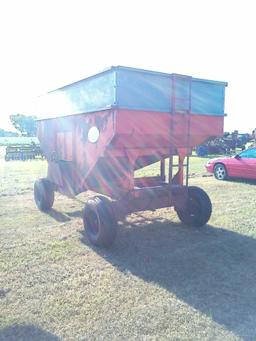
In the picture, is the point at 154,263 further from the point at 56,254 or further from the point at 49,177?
the point at 49,177

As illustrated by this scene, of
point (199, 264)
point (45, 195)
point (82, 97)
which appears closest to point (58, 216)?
point (45, 195)

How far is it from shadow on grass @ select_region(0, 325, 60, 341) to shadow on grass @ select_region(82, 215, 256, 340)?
4.58ft

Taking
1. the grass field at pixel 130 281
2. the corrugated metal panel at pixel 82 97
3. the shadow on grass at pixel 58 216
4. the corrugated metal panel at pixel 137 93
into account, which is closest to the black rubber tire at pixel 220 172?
the grass field at pixel 130 281

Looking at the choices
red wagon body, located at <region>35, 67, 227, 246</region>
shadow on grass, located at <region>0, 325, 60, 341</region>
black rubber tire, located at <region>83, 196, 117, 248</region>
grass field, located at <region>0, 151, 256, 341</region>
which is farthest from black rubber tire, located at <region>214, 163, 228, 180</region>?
shadow on grass, located at <region>0, 325, 60, 341</region>

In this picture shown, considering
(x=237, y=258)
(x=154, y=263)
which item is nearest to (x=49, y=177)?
(x=154, y=263)

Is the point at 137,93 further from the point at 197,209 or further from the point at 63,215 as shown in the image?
the point at 63,215

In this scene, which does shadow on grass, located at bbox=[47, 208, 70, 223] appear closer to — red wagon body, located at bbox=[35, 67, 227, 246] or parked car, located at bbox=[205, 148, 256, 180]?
red wagon body, located at bbox=[35, 67, 227, 246]

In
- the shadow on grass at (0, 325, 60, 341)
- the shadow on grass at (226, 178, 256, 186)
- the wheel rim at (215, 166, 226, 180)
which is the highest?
the wheel rim at (215, 166, 226, 180)

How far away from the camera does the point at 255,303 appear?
3299mm

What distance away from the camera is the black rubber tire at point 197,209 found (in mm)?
5766

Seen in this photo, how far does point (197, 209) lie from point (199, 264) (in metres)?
1.73

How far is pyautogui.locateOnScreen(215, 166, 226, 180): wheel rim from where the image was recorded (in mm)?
12023

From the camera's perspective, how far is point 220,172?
12117mm

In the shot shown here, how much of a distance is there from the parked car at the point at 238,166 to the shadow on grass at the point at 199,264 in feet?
19.9
